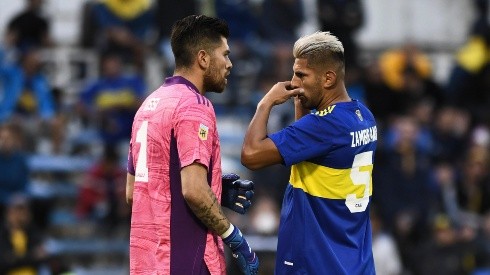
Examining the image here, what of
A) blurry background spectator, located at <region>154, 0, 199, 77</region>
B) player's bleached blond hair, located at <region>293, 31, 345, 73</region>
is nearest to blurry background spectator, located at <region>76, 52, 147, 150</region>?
blurry background spectator, located at <region>154, 0, 199, 77</region>

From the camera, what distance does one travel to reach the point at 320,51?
7.36 m

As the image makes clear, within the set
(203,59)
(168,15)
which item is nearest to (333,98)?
(203,59)

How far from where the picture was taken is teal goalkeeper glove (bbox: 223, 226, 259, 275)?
277 inches

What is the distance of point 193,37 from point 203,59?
14cm

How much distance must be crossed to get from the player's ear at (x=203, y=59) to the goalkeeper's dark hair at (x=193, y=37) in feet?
0.07

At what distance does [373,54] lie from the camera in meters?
19.6

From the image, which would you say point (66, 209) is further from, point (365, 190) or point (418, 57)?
point (365, 190)

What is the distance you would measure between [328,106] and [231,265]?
20.0 ft

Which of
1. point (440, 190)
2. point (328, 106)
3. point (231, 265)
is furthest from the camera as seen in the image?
point (440, 190)

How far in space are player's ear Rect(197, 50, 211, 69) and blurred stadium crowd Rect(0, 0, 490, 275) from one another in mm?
5911

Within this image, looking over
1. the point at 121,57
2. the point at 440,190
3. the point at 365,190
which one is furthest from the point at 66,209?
the point at 365,190

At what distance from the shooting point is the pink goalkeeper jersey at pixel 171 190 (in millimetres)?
6961

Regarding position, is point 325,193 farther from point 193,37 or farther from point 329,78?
point 193,37

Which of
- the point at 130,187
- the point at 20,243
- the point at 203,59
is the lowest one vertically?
the point at 20,243
